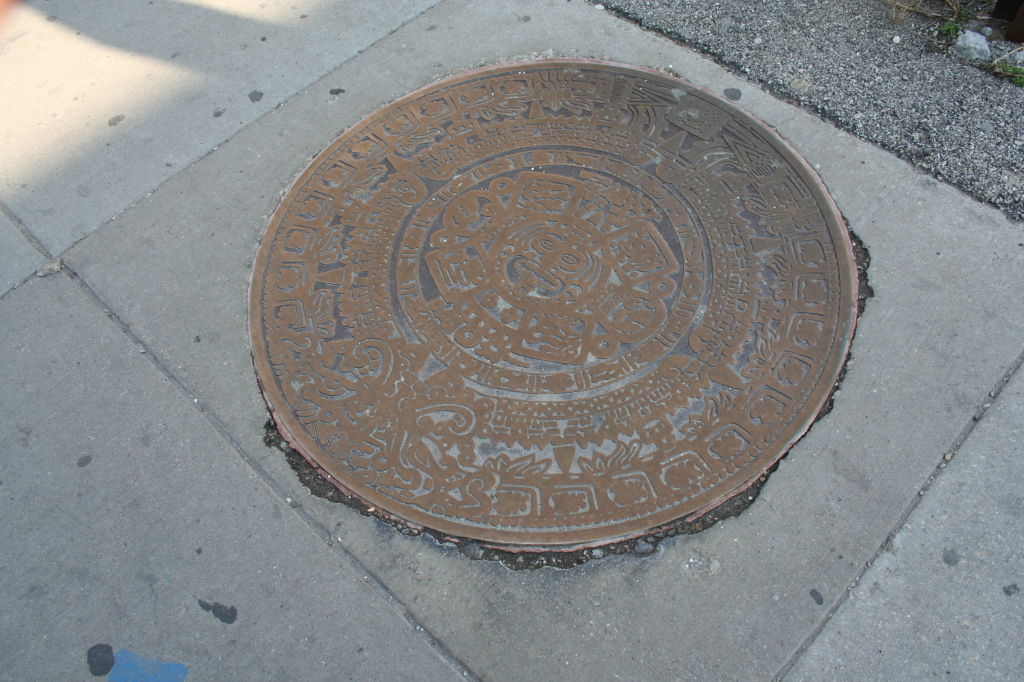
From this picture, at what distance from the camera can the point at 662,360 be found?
2.16m

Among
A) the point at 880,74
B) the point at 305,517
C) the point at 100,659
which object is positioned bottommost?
the point at 100,659

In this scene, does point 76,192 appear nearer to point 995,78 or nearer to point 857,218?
point 857,218

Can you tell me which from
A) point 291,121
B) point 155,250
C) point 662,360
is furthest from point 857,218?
point 155,250

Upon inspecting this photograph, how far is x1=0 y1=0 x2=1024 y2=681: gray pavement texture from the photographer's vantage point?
1794 millimetres

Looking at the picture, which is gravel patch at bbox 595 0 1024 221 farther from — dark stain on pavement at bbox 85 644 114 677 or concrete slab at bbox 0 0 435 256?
dark stain on pavement at bbox 85 644 114 677

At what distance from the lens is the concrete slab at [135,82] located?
2.80 metres

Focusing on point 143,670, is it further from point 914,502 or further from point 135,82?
point 135,82

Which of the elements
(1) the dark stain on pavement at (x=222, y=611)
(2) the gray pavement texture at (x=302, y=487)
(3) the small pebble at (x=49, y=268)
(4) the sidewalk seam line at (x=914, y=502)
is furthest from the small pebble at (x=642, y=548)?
(3) the small pebble at (x=49, y=268)

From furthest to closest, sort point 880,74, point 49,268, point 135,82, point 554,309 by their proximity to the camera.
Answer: point 135,82 < point 880,74 < point 49,268 < point 554,309

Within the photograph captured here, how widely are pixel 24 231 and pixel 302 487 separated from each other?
1723mm

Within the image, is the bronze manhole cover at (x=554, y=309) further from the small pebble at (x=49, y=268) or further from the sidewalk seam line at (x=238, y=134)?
the small pebble at (x=49, y=268)

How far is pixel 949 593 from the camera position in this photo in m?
1.79

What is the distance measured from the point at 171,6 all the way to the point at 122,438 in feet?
8.29

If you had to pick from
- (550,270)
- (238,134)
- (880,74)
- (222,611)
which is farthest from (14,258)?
(880,74)
